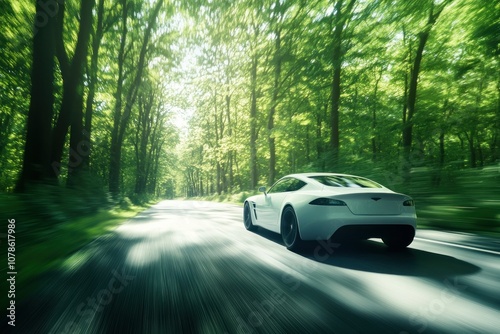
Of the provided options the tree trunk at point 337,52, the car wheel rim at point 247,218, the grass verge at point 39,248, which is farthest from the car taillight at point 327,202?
the tree trunk at point 337,52

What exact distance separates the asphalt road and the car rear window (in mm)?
1035

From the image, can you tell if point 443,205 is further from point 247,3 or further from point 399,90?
point 399,90

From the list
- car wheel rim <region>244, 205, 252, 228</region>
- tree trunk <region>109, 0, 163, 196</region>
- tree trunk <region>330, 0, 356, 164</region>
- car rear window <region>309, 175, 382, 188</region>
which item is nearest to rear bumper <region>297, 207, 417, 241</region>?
car rear window <region>309, 175, 382, 188</region>

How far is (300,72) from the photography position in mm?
15633

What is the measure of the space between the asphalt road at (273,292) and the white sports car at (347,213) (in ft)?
1.02

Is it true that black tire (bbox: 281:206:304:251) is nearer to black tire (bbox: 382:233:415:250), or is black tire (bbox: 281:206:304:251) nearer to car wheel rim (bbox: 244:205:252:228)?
black tire (bbox: 382:233:415:250)

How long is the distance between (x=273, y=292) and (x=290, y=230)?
237 centimetres

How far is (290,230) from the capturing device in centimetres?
558

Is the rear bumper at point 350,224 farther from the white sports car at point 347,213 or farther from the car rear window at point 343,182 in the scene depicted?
the car rear window at point 343,182

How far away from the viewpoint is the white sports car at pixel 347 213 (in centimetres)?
464

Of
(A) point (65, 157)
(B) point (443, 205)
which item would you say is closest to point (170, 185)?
(A) point (65, 157)

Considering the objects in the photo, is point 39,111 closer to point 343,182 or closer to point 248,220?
point 248,220

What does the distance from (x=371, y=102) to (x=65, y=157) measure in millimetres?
22393

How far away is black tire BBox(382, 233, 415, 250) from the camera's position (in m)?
5.20
